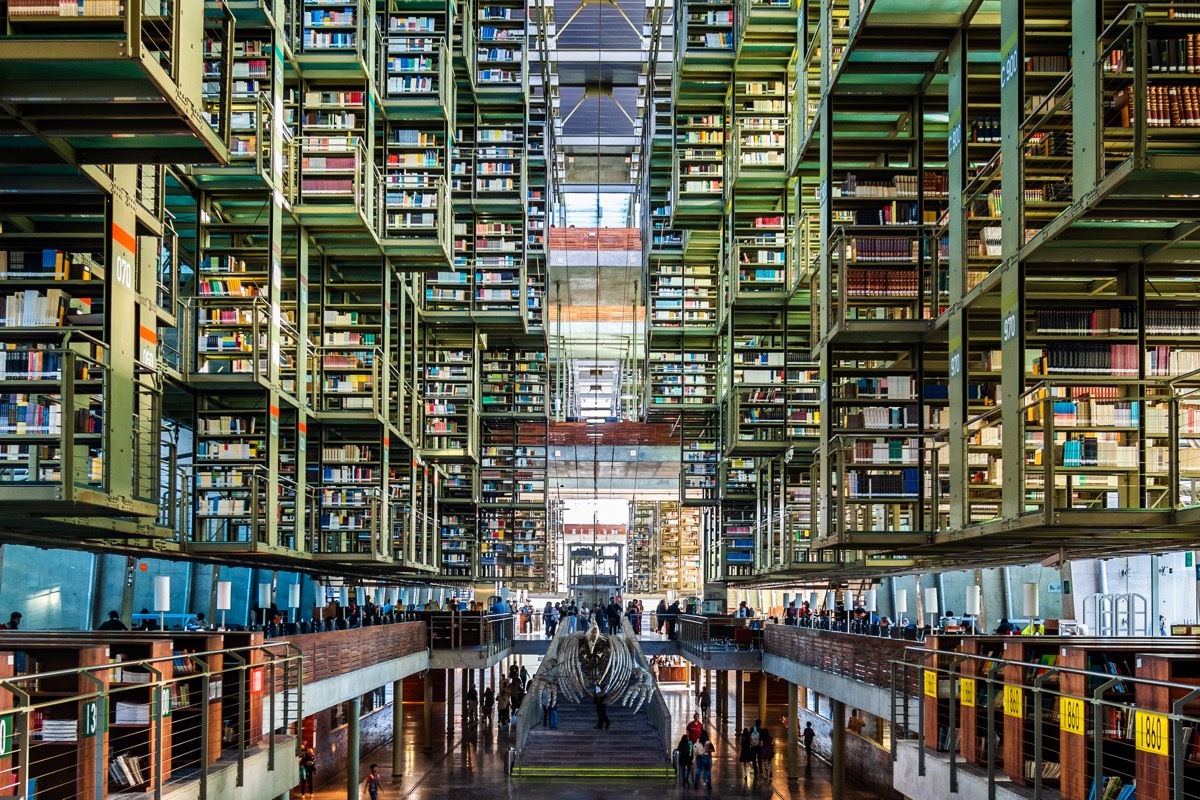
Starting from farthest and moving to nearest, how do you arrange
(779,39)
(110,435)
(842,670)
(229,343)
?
(779,39)
(842,670)
(229,343)
(110,435)

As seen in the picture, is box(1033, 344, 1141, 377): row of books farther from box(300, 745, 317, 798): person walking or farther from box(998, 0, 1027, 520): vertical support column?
box(300, 745, 317, 798): person walking

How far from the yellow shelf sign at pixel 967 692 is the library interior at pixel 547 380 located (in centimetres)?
7

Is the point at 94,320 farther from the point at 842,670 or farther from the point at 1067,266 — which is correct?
the point at 842,670

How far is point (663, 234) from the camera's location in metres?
26.2

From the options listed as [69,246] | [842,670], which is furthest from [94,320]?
[842,670]

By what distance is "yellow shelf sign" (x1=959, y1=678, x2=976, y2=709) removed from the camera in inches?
292

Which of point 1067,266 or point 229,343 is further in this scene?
point 229,343

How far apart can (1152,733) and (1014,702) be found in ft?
4.80

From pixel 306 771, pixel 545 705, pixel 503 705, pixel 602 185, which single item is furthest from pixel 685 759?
pixel 602 185

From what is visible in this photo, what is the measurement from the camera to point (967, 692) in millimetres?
7516

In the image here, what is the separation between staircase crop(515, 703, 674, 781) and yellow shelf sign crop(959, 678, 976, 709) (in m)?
13.5

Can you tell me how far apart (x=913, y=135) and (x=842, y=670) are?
683 centimetres

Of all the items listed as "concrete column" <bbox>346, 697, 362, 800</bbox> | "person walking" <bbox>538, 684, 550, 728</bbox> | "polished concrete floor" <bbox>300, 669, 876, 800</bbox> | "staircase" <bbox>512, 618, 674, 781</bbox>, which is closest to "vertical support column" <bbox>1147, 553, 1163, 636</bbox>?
"polished concrete floor" <bbox>300, 669, 876, 800</bbox>

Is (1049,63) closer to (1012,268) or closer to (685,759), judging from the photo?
(1012,268)
